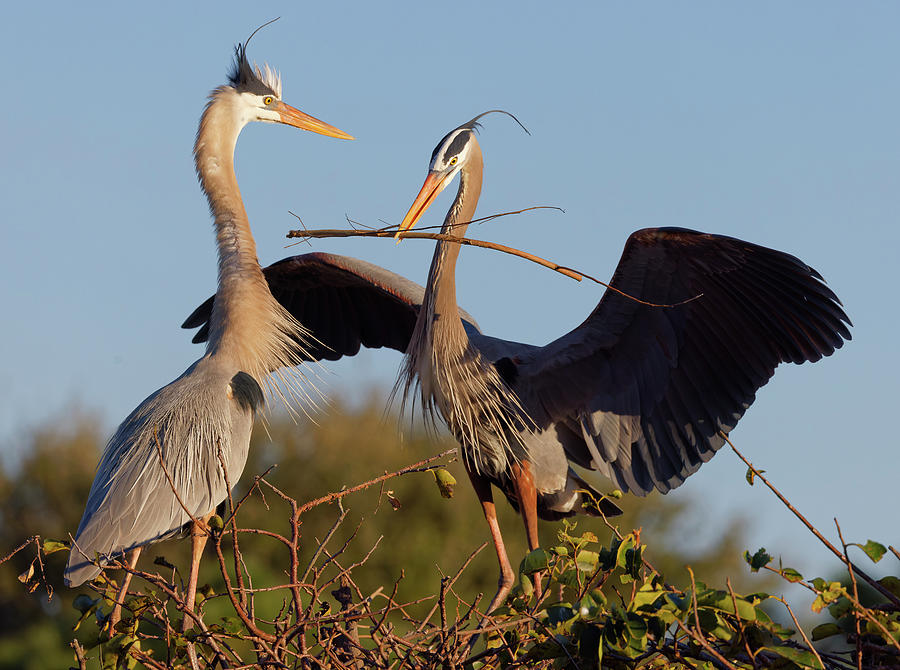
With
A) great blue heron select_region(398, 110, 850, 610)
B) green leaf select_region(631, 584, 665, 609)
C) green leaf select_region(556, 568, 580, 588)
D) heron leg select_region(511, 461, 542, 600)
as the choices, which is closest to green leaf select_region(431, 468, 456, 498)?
green leaf select_region(556, 568, 580, 588)

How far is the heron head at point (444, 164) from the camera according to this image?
495 cm

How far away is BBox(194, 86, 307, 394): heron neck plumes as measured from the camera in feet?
17.6

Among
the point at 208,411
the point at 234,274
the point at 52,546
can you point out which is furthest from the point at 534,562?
the point at 234,274

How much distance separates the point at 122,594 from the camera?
396cm

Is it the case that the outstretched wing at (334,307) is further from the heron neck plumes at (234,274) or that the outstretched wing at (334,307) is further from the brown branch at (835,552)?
the brown branch at (835,552)

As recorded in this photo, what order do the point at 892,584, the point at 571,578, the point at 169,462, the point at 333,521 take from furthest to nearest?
the point at 333,521, the point at 169,462, the point at 571,578, the point at 892,584

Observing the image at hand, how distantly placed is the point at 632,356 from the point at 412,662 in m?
2.23

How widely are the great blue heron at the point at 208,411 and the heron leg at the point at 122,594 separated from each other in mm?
11

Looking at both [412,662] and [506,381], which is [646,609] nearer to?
[412,662]

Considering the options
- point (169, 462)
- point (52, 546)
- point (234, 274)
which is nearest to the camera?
point (52, 546)

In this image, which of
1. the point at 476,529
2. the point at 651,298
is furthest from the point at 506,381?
the point at 476,529

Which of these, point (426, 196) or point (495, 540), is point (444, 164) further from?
point (495, 540)

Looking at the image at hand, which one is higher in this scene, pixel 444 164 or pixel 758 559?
pixel 444 164

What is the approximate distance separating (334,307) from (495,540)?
212cm
